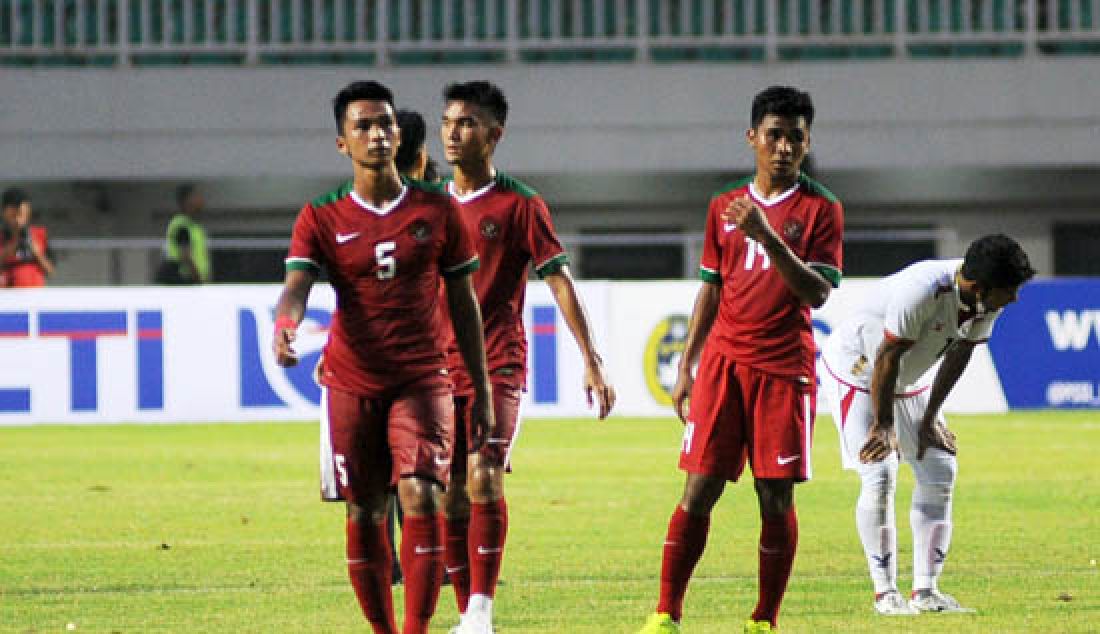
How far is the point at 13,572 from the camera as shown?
10.7 meters

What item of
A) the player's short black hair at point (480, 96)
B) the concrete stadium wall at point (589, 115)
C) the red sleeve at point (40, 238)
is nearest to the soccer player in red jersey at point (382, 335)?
the player's short black hair at point (480, 96)

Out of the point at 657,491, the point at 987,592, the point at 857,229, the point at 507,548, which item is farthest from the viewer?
the point at 857,229

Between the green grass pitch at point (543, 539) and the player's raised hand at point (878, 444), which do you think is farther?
the green grass pitch at point (543, 539)

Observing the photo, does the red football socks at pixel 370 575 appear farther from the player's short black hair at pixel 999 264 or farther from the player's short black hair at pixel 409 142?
the player's short black hair at pixel 999 264

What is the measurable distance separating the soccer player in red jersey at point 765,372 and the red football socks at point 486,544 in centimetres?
67

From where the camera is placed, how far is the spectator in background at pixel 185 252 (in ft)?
75.5

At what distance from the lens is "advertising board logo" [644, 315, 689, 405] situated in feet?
68.2

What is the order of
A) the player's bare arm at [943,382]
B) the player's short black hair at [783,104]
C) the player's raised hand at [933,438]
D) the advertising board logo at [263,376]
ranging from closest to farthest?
1. the player's short black hair at [783,104]
2. the player's bare arm at [943,382]
3. the player's raised hand at [933,438]
4. the advertising board logo at [263,376]

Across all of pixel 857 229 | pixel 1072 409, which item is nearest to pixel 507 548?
pixel 1072 409

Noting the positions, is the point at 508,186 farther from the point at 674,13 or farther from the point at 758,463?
the point at 674,13

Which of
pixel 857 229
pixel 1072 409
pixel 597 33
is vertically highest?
pixel 597 33

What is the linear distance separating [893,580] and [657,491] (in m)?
5.67

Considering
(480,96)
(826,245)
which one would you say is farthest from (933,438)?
(480,96)

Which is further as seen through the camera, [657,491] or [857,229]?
[857,229]
